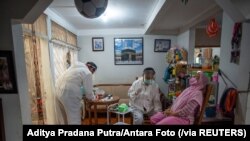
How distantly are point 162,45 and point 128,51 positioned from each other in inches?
37.9

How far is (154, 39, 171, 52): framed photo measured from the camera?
439 centimetres

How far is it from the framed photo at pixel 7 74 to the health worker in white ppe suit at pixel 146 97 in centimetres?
183

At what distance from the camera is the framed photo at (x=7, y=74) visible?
4.45 feet

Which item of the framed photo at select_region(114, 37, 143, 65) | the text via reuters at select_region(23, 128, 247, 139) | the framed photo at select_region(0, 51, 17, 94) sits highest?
the framed photo at select_region(114, 37, 143, 65)

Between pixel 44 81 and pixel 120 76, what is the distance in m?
2.48

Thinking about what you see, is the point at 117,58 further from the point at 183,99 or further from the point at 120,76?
the point at 183,99

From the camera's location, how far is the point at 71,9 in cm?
251

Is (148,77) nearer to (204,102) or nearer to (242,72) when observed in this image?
(204,102)

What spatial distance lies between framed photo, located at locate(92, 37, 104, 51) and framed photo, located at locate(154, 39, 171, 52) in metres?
1.50

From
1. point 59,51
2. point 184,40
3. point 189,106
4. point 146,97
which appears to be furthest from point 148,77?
point 59,51

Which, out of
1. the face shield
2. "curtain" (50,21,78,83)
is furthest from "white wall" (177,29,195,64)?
"curtain" (50,21,78,83)

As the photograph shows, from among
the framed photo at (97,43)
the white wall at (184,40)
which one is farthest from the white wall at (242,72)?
the framed photo at (97,43)

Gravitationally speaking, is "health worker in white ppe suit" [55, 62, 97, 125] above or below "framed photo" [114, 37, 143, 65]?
below
